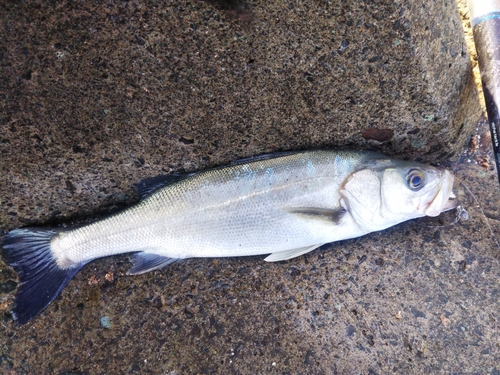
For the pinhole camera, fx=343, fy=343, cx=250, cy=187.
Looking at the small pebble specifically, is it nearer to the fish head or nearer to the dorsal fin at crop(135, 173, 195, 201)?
the dorsal fin at crop(135, 173, 195, 201)

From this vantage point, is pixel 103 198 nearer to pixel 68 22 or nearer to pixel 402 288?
pixel 68 22

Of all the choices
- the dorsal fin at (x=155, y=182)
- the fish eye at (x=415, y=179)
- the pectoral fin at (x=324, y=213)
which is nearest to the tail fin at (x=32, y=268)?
the dorsal fin at (x=155, y=182)

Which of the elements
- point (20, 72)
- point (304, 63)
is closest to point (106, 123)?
point (20, 72)

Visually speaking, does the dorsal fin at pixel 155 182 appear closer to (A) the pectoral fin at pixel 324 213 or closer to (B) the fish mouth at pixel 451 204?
(A) the pectoral fin at pixel 324 213

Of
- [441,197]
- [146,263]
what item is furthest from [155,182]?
[441,197]

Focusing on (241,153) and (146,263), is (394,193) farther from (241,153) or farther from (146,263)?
(146,263)

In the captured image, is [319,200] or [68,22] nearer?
[68,22]
